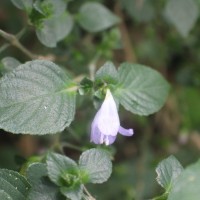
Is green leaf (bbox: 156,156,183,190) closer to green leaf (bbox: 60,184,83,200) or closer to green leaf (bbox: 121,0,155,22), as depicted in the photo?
green leaf (bbox: 60,184,83,200)

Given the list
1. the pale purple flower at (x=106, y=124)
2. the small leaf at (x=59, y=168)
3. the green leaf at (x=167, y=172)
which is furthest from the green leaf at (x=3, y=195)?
the green leaf at (x=167, y=172)

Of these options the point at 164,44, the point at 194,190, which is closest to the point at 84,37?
the point at 164,44

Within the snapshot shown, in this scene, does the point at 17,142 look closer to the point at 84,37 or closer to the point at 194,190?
the point at 84,37

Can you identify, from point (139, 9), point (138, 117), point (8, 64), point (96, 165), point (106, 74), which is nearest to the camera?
point (96, 165)

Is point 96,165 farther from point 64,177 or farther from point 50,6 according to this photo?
point 50,6

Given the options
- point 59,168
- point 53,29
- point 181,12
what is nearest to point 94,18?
point 53,29

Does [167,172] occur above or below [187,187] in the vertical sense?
below

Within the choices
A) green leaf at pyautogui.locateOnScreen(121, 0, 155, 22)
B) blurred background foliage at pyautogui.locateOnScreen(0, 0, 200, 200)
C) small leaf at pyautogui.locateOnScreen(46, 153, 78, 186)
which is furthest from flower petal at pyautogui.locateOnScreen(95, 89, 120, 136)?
green leaf at pyautogui.locateOnScreen(121, 0, 155, 22)
